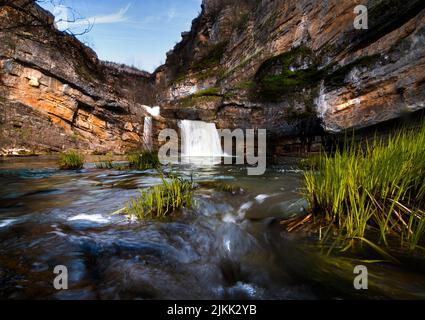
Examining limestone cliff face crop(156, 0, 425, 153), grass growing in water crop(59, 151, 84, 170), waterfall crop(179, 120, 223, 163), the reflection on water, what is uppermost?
limestone cliff face crop(156, 0, 425, 153)

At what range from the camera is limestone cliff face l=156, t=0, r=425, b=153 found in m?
6.73

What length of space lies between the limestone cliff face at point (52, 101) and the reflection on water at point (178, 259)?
1351 centimetres

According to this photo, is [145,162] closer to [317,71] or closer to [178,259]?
[178,259]

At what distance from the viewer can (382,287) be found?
1.33m

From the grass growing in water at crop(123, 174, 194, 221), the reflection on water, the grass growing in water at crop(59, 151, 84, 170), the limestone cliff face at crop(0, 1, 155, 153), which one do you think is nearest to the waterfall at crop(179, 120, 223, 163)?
the limestone cliff face at crop(0, 1, 155, 153)

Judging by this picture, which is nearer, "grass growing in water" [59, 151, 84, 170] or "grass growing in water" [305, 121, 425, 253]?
"grass growing in water" [305, 121, 425, 253]

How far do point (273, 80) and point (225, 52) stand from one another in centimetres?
1182

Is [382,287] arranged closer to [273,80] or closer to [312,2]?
[273,80]

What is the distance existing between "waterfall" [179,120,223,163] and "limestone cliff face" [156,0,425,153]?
2.59ft

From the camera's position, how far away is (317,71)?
10.1m

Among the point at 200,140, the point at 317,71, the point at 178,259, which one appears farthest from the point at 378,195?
the point at 200,140

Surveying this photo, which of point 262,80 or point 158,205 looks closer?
point 158,205

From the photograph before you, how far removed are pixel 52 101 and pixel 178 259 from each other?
675 inches

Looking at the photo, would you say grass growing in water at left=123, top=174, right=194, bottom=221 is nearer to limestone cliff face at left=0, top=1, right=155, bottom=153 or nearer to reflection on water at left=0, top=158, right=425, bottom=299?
reflection on water at left=0, top=158, right=425, bottom=299
